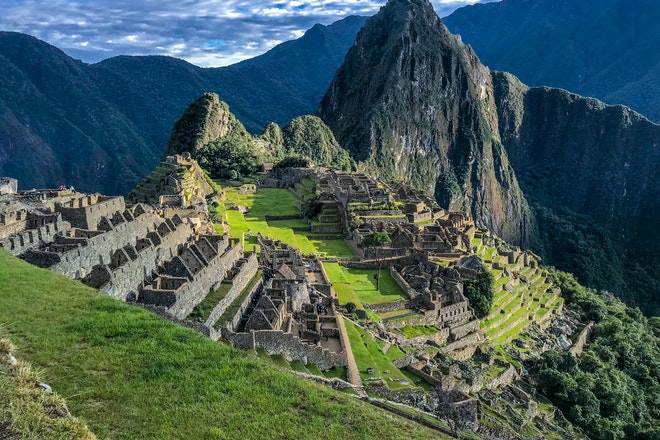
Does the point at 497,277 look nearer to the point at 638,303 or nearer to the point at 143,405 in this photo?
the point at 143,405

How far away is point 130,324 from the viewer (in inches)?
484

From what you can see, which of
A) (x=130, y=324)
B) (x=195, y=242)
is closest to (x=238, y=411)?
(x=130, y=324)

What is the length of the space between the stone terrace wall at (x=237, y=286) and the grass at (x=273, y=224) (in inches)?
216

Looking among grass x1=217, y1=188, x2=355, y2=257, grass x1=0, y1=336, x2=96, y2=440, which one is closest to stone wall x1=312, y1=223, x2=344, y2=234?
grass x1=217, y1=188, x2=355, y2=257

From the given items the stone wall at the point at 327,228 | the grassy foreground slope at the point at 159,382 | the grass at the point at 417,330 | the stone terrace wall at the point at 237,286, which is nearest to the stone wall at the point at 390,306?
the grass at the point at 417,330

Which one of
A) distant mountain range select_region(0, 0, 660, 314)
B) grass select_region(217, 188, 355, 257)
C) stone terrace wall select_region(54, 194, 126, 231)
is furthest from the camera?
distant mountain range select_region(0, 0, 660, 314)

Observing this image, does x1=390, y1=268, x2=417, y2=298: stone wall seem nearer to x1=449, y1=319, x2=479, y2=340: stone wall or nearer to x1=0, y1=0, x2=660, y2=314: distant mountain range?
x1=449, y1=319, x2=479, y2=340: stone wall

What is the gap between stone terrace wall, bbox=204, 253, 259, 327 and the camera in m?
20.4

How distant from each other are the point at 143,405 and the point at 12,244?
38.2 ft

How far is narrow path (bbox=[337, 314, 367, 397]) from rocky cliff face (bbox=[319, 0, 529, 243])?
11942cm

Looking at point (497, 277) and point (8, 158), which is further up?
point (8, 158)

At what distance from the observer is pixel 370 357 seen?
2322 cm

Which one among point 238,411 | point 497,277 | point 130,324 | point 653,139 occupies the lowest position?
point 497,277

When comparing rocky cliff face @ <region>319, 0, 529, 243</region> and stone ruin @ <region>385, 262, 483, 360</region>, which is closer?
stone ruin @ <region>385, 262, 483, 360</region>
